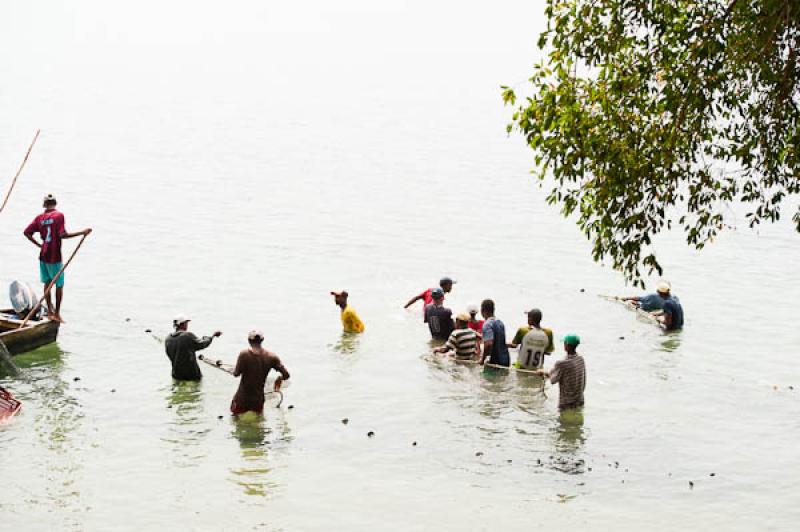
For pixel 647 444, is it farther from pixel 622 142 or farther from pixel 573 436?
pixel 622 142

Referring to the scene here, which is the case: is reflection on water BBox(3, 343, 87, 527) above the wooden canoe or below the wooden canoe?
below

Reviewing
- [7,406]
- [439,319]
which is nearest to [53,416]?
[7,406]

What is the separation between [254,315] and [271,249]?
32.4 ft

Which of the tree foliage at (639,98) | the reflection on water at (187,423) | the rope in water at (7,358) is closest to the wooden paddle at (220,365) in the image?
the reflection on water at (187,423)

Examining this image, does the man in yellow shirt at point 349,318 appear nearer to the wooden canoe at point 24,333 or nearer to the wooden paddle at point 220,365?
the wooden paddle at point 220,365

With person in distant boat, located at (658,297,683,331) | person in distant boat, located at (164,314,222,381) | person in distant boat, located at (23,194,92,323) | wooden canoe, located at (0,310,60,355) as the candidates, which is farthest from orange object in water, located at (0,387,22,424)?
person in distant boat, located at (658,297,683,331)

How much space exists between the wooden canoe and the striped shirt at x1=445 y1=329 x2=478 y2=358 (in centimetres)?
807

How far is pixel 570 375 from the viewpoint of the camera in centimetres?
1891

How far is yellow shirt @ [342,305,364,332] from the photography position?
24.8 meters

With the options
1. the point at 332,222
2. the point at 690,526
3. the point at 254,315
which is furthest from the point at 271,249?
the point at 690,526

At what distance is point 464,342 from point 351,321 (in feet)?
14.0

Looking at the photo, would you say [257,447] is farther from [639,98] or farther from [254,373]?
[639,98]

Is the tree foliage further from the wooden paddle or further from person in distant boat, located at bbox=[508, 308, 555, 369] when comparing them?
the wooden paddle

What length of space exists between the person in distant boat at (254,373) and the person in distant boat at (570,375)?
4.48m
